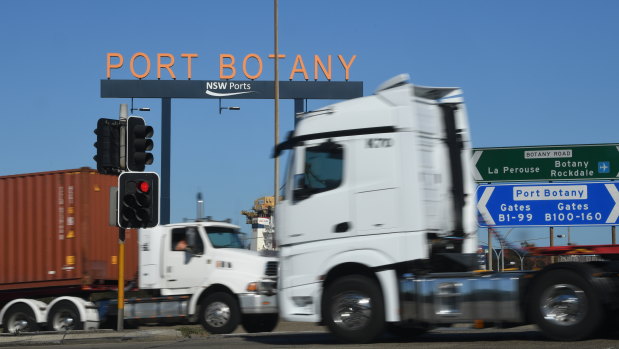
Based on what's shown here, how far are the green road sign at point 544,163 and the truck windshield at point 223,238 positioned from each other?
600 cm

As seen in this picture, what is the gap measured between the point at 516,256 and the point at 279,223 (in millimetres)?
3297

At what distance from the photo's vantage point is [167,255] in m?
18.2

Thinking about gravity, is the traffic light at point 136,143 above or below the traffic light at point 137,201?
above

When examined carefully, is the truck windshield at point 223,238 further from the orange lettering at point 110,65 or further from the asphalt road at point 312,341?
the orange lettering at point 110,65

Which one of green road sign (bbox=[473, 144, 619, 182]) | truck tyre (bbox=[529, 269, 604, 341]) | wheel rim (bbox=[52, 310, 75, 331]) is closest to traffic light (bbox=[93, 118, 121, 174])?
wheel rim (bbox=[52, 310, 75, 331])

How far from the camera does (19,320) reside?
18.5 meters

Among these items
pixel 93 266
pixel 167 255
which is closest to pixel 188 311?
pixel 167 255

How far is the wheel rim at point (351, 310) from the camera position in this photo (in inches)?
463

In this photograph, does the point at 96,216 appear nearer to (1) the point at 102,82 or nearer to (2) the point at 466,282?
(2) the point at 466,282

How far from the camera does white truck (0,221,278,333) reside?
17047 millimetres

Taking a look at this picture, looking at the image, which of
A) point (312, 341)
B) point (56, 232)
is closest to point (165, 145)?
point (56, 232)

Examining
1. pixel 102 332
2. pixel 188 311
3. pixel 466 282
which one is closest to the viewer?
pixel 466 282

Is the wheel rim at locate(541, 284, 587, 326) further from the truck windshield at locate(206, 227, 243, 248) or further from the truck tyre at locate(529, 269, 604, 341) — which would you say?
the truck windshield at locate(206, 227, 243, 248)

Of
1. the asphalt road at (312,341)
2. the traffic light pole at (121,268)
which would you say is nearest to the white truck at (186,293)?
the asphalt road at (312,341)
